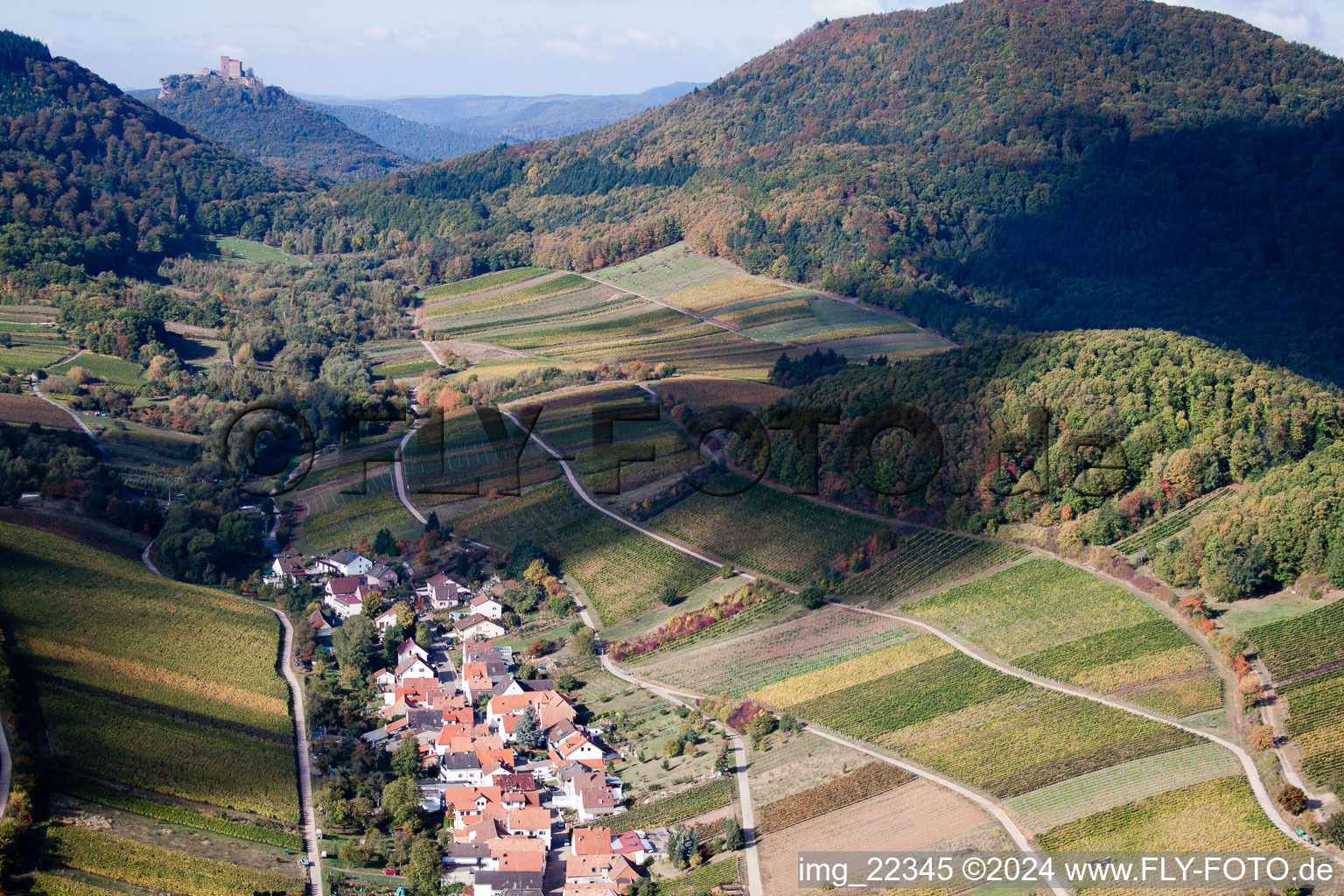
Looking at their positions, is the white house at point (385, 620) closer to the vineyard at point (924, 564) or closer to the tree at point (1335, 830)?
the vineyard at point (924, 564)

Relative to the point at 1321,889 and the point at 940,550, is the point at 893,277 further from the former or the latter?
the point at 1321,889

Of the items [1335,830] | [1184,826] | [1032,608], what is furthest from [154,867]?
[1335,830]

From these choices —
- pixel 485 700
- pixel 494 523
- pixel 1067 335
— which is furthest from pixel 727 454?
pixel 485 700

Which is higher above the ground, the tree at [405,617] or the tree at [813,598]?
the tree at [813,598]

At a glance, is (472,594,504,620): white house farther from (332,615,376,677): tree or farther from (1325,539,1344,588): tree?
(1325,539,1344,588): tree

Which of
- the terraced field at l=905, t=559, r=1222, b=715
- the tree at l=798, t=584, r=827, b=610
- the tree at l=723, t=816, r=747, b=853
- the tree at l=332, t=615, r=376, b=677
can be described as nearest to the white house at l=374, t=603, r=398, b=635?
the tree at l=332, t=615, r=376, b=677

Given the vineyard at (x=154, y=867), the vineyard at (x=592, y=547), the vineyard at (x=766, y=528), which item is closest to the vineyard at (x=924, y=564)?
the vineyard at (x=766, y=528)

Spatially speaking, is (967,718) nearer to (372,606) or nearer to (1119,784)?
(1119,784)
